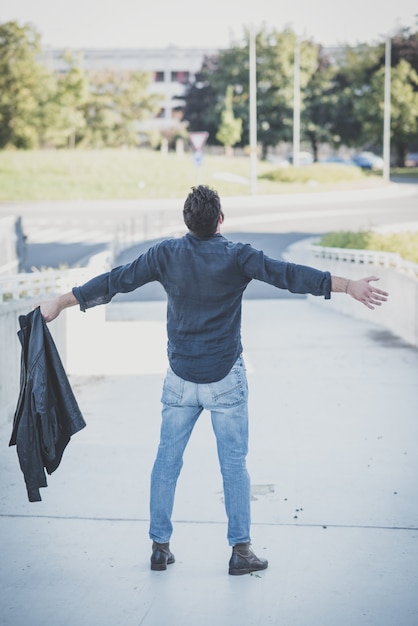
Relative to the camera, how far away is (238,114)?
2707 inches

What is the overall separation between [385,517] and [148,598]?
156cm

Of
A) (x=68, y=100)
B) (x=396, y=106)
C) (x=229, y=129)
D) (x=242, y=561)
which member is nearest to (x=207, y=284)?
(x=242, y=561)

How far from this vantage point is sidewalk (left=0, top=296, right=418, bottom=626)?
14.0ft

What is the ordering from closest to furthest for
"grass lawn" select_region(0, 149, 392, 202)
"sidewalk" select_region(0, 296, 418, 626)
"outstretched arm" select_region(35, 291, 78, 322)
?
1. "sidewalk" select_region(0, 296, 418, 626)
2. "outstretched arm" select_region(35, 291, 78, 322)
3. "grass lawn" select_region(0, 149, 392, 202)

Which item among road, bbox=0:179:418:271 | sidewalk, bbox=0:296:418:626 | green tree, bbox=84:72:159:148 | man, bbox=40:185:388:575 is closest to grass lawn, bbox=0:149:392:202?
road, bbox=0:179:418:271

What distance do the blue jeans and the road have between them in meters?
17.9

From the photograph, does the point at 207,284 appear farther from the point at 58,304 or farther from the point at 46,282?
the point at 46,282

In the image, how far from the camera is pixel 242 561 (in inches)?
181

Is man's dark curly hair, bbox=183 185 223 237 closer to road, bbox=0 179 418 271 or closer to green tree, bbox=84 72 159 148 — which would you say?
road, bbox=0 179 418 271

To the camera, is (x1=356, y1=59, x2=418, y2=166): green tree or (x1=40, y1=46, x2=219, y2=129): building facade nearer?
(x1=356, y1=59, x2=418, y2=166): green tree

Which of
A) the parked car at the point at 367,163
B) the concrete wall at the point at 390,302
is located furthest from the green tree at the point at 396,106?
the concrete wall at the point at 390,302

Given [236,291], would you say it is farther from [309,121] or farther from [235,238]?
[309,121]

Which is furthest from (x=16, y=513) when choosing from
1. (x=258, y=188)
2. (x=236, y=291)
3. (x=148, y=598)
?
(x=258, y=188)

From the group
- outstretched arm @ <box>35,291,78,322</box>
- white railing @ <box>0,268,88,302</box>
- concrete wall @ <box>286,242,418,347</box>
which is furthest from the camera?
concrete wall @ <box>286,242,418,347</box>
